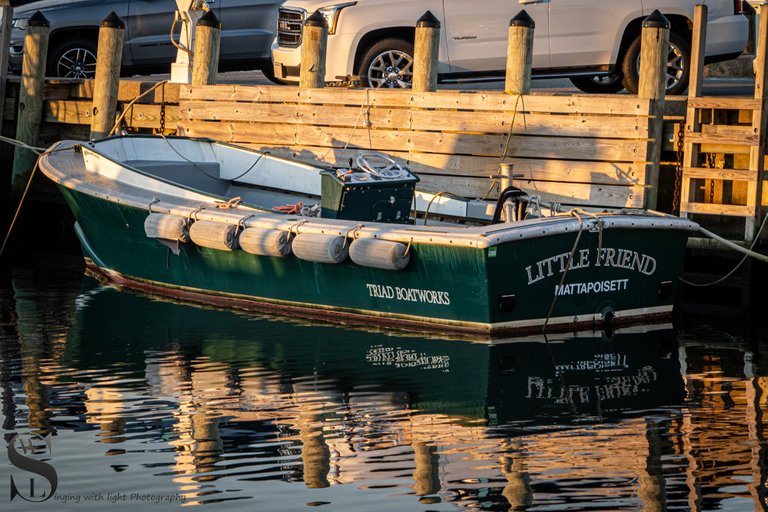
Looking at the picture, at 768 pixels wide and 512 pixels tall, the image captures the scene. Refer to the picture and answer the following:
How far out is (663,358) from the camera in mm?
11438

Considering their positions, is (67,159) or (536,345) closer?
(536,345)

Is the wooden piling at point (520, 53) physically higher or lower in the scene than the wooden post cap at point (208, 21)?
lower

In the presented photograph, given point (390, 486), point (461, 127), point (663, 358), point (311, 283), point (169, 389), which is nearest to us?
point (390, 486)

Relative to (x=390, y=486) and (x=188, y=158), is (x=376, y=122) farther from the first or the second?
(x=390, y=486)

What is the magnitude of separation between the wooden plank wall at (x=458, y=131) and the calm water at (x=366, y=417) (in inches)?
86.1

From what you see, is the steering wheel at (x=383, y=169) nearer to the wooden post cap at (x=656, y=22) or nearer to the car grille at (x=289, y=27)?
the wooden post cap at (x=656, y=22)

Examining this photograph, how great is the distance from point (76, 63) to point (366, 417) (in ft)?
35.3

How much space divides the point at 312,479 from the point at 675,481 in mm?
2016

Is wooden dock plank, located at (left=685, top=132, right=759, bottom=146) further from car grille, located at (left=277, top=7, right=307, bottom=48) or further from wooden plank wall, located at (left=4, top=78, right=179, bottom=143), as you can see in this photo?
wooden plank wall, located at (left=4, top=78, right=179, bottom=143)

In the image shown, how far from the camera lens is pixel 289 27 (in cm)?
1708

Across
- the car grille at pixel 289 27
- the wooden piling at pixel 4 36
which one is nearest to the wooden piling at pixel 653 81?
the car grille at pixel 289 27

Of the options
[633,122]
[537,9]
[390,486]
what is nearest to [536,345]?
[633,122]

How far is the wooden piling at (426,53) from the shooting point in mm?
14914

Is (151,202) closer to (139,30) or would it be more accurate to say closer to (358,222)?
(358,222)
